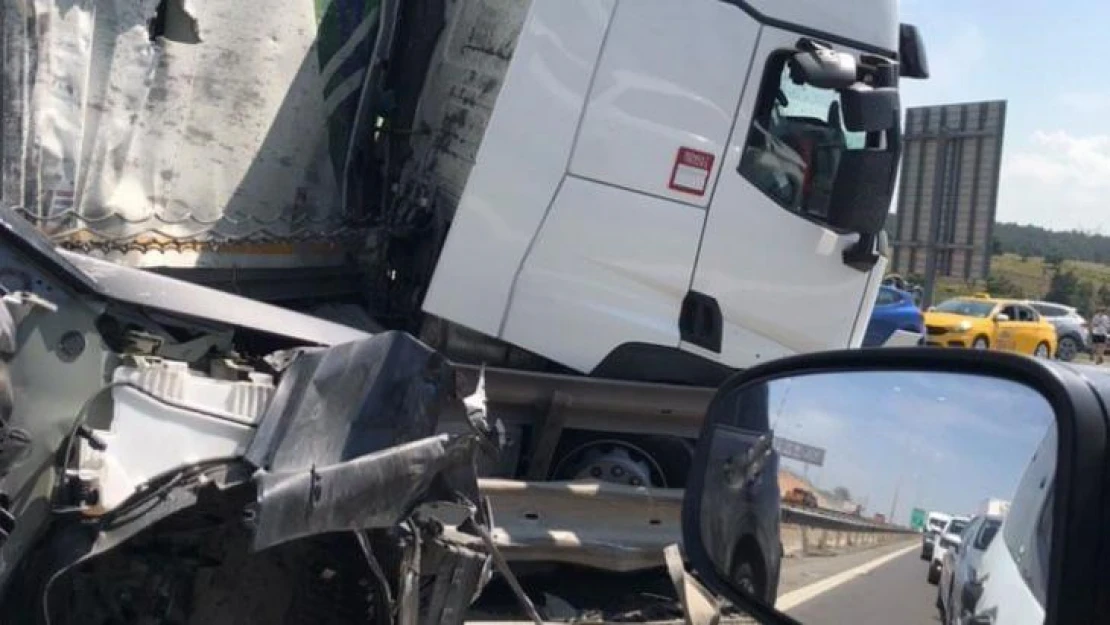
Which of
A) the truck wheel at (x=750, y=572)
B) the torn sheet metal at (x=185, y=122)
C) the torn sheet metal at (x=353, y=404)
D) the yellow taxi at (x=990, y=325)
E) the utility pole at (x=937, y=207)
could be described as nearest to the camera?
the truck wheel at (x=750, y=572)

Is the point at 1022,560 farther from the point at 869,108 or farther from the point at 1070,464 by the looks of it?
the point at 869,108

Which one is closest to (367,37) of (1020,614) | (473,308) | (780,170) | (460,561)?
(473,308)

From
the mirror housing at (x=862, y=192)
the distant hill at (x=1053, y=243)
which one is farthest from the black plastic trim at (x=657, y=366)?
the distant hill at (x=1053, y=243)

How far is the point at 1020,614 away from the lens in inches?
53.8

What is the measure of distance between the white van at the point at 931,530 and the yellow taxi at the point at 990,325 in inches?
886

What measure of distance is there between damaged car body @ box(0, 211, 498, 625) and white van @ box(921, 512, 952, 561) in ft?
4.93

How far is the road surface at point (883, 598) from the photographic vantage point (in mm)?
1543

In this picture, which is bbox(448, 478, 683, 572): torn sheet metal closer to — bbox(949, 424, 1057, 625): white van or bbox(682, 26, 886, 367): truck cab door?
bbox(682, 26, 886, 367): truck cab door

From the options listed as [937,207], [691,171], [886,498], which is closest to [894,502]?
[886,498]

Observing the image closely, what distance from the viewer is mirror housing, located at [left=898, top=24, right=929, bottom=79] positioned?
5.50 meters

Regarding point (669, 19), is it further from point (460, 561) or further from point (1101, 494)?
point (1101, 494)

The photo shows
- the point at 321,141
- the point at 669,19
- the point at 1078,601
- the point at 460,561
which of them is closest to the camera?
the point at 1078,601

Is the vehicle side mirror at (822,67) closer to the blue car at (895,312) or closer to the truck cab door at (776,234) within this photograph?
the truck cab door at (776,234)

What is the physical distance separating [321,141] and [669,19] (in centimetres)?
168
